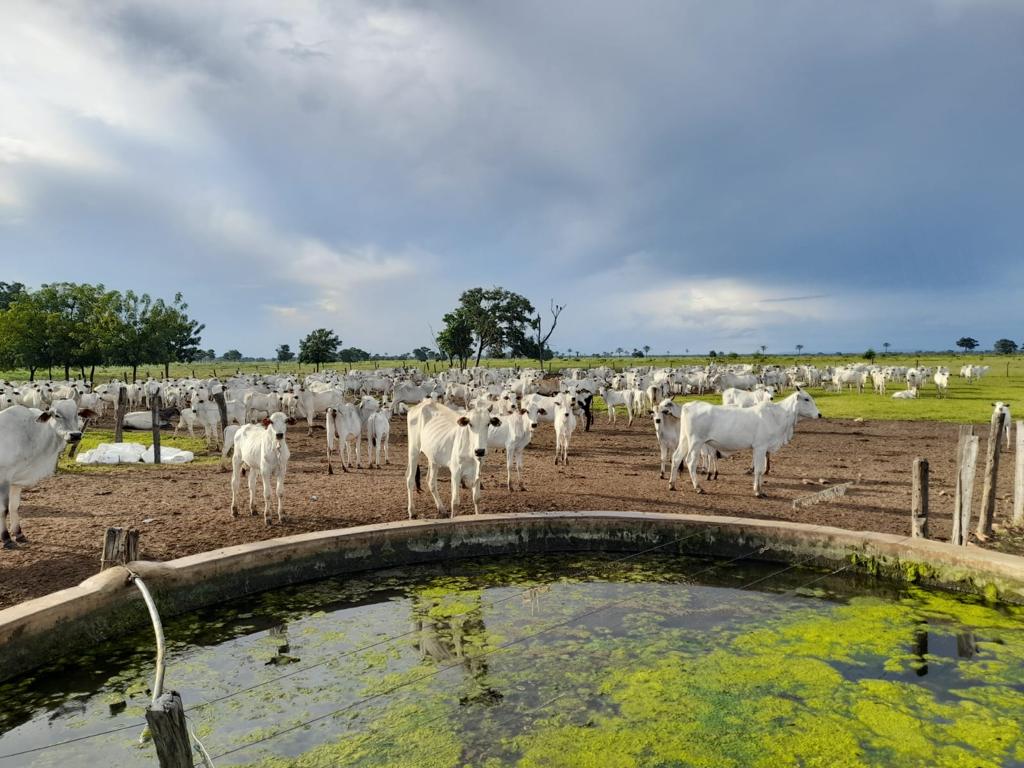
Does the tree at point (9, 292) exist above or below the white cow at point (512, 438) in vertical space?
above

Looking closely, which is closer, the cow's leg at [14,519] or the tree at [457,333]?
the cow's leg at [14,519]

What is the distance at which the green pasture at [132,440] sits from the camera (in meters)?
17.4

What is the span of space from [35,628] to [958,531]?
11.2 m

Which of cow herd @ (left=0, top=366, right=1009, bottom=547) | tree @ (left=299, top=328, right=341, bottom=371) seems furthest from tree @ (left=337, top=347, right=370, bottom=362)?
cow herd @ (left=0, top=366, right=1009, bottom=547)

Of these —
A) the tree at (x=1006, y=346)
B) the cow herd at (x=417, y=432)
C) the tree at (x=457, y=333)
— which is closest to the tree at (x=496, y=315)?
the tree at (x=457, y=333)

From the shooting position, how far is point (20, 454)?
388 inches

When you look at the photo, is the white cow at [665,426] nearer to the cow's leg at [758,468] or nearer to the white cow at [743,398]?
the cow's leg at [758,468]

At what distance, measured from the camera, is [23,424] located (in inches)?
400

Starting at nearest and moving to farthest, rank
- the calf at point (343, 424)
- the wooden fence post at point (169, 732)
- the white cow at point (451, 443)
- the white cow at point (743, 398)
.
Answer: the wooden fence post at point (169, 732) → the white cow at point (451, 443) → the calf at point (343, 424) → the white cow at point (743, 398)

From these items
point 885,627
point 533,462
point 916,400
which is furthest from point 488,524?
point 916,400

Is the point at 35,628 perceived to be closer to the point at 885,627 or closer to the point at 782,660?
the point at 782,660

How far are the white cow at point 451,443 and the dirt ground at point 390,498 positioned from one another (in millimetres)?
814

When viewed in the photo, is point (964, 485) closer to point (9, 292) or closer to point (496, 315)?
point (496, 315)

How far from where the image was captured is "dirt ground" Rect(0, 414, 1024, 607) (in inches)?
382
